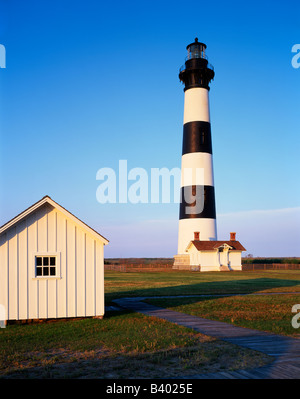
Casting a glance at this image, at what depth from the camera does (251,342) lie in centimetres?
1042

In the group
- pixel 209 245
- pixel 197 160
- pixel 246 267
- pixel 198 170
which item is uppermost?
pixel 197 160

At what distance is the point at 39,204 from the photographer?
1448 centimetres

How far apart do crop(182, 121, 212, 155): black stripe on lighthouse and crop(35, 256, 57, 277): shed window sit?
35.0m

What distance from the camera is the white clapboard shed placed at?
14086 mm

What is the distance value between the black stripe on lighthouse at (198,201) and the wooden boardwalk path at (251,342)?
3032 centimetres

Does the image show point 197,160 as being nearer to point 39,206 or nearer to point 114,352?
point 39,206

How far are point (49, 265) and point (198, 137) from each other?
35469mm

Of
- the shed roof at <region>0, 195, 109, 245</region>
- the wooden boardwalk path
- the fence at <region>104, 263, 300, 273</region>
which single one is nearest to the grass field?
the wooden boardwalk path

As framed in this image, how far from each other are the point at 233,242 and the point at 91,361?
47467 mm

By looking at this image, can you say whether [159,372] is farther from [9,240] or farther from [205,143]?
[205,143]

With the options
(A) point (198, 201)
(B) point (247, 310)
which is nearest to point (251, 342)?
(B) point (247, 310)

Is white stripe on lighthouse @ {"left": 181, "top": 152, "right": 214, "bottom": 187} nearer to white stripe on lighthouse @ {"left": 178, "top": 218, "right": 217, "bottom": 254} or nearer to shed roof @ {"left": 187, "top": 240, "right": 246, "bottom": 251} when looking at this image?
white stripe on lighthouse @ {"left": 178, "top": 218, "right": 217, "bottom": 254}
